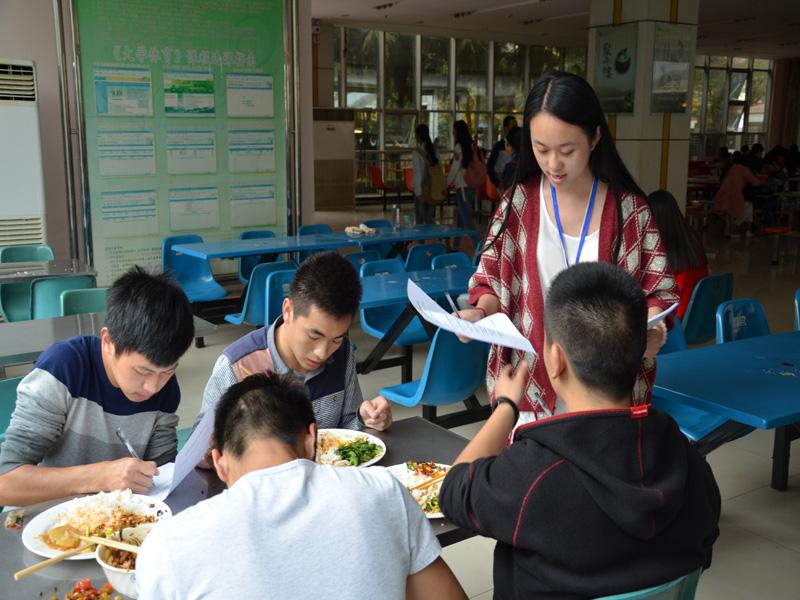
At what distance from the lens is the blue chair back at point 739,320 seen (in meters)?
3.40

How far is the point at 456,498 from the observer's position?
1.38 metres

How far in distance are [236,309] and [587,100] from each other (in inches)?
189

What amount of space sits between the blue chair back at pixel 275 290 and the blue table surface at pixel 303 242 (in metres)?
1.02

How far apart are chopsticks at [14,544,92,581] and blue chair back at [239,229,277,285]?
494 centimetres

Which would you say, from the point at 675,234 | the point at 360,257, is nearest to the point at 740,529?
the point at 675,234

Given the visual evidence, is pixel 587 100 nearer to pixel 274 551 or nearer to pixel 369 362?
pixel 274 551

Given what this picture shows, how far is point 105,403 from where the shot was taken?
1852 mm

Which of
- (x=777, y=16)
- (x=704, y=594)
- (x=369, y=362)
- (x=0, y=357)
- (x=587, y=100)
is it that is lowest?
(x=704, y=594)

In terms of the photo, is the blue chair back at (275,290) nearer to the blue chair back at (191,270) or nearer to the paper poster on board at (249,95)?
the blue chair back at (191,270)

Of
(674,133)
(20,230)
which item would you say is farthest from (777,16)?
(20,230)

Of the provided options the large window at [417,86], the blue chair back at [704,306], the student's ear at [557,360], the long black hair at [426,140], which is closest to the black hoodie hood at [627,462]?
the student's ear at [557,360]

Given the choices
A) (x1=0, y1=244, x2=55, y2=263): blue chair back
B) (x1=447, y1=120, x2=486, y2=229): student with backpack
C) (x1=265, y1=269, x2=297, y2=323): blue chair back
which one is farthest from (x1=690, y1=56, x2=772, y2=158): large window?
(x1=0, y1=244, x2=55, y2=263): blue chair back

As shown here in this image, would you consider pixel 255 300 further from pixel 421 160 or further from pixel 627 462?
pixel 421 160

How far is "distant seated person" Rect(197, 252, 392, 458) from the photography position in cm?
199
